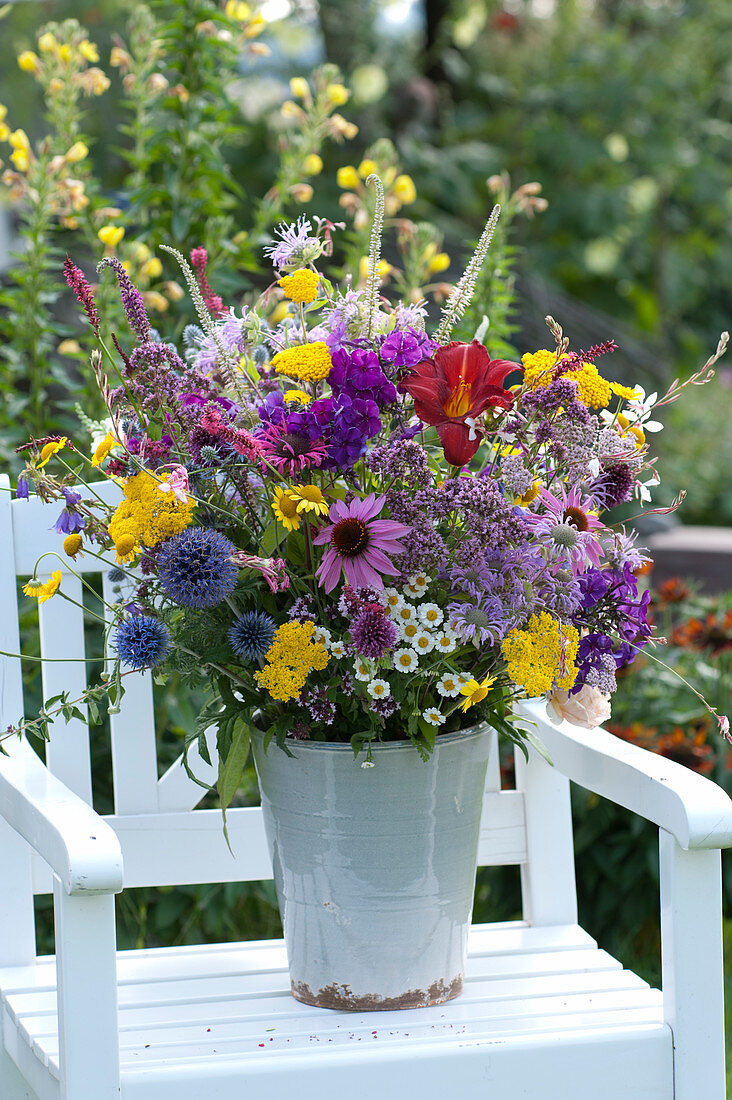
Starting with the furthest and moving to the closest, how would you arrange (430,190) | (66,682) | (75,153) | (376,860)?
(430,190), (75,153), (66,682), (376,860)

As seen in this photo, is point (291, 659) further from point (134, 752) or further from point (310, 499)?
point (134, 752)

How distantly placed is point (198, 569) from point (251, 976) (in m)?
0.55

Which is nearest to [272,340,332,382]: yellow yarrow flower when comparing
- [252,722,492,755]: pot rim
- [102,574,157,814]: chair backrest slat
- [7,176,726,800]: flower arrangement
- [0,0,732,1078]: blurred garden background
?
[7,176,726,800]: flower arrangement

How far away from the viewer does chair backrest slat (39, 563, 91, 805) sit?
4.64 ft

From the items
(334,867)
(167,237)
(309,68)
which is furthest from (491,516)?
(309,68)

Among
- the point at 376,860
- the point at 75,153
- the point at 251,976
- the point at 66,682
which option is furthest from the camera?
the point at 75,153

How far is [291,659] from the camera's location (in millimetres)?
994

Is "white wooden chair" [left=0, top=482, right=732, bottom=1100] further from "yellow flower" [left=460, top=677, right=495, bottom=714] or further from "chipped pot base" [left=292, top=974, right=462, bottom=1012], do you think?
"yellow flower" [left=460, top=677, right=495, bottom=714]

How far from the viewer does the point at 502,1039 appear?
107 cm

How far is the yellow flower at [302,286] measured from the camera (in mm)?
1033

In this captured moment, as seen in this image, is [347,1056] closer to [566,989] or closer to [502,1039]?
[502,1039]

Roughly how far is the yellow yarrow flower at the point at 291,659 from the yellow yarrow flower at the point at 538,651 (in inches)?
6.1

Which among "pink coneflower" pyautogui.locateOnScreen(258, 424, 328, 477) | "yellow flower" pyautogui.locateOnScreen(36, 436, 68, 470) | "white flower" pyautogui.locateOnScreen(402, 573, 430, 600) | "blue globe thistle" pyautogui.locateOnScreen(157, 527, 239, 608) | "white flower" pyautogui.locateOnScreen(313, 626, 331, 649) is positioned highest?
"yellow flower" pyautogui.locateOnScreen(36, 436, 68, 470)

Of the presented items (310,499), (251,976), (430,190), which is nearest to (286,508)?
(310,499)
